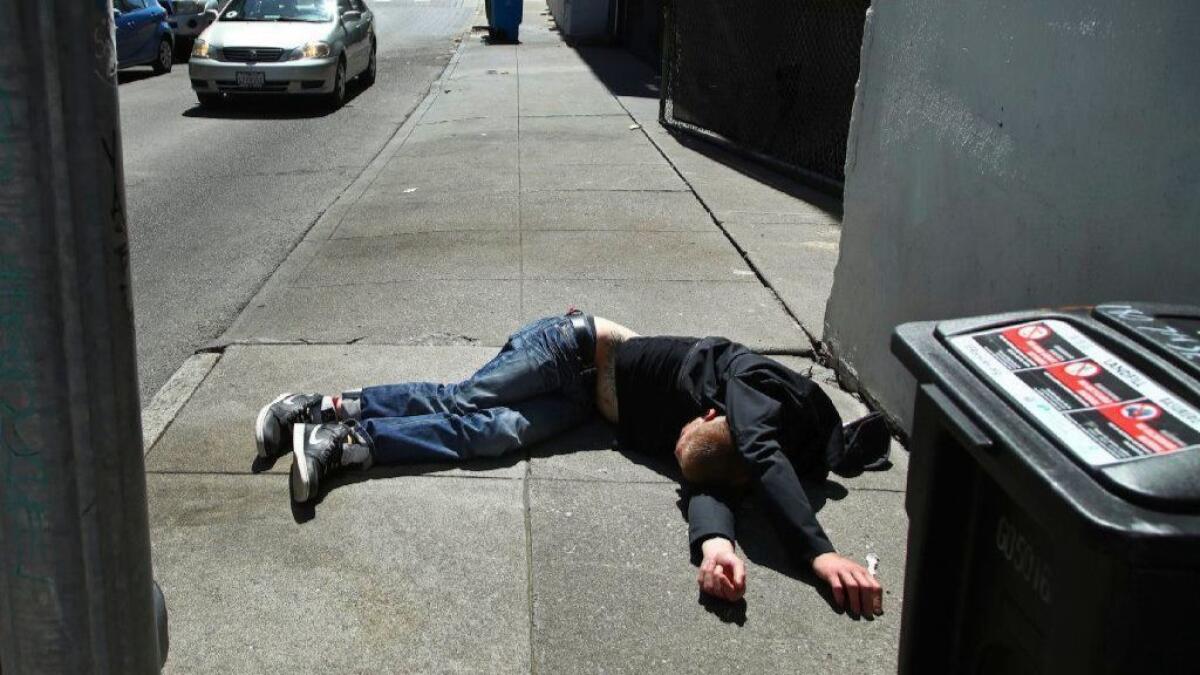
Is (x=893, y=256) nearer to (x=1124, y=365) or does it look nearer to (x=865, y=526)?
(x=865, y=526)

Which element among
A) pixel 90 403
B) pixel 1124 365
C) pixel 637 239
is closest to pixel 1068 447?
pixel 1124 365

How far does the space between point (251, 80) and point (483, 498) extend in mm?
11343

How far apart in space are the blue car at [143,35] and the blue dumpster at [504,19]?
7.21 m

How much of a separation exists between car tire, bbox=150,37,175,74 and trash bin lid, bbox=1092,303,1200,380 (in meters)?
18.6

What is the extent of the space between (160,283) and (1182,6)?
5.85 metres

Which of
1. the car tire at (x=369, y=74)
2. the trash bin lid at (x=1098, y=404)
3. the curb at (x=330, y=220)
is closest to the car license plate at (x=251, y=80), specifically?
the curb at (x=330, y=220)

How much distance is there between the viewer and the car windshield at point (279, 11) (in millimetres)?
15156

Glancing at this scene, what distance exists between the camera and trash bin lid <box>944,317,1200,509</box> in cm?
156

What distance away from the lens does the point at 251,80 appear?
46.3 feet

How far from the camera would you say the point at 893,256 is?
4.77 m

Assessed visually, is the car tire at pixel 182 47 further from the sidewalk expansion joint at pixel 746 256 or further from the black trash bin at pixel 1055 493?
the black trash bin at pixel 1055 493

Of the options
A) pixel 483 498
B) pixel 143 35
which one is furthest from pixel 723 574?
pixel 143 35

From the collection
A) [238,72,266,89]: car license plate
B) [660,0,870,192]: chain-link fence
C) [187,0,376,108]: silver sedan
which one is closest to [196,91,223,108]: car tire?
[187,0,376,108]: silver sedan

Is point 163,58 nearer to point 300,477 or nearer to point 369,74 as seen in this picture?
point 369,74
